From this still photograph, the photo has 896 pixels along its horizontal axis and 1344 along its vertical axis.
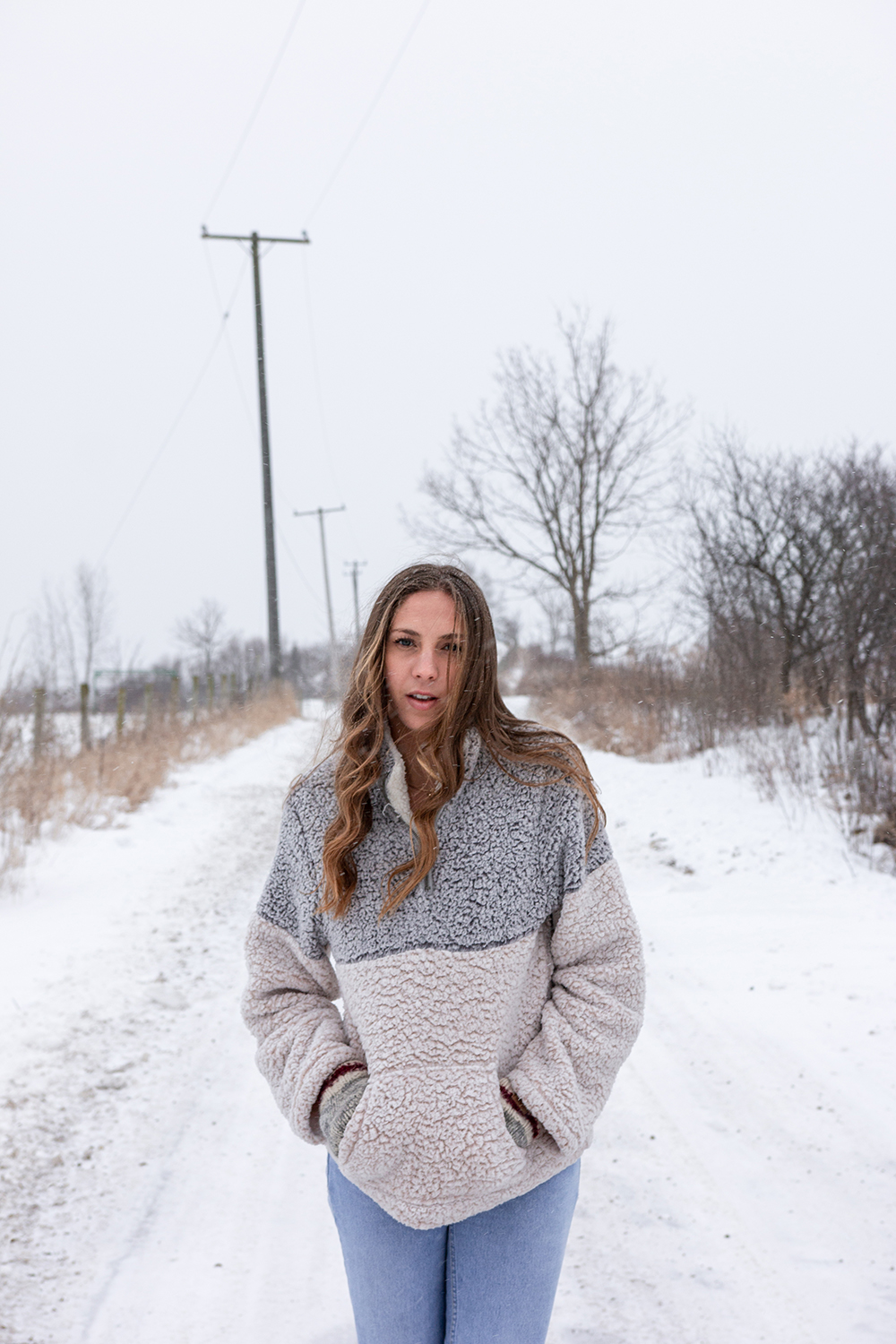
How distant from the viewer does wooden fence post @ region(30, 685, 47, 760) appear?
8.35 metres

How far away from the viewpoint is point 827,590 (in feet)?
29.0

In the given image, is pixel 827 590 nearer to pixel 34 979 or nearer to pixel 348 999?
pixel 34 979

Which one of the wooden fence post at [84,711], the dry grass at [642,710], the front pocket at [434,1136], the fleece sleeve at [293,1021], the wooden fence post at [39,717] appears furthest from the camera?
the wooden fence post at [84,711]

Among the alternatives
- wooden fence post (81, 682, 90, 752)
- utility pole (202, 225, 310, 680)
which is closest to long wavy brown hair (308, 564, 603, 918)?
wooden fence post (81, 682, 90, 752)

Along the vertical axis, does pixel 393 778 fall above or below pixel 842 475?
below

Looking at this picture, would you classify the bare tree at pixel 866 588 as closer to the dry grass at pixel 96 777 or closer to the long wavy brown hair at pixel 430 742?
the long wavy brown hair at pixel 430 742

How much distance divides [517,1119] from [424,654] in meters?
0.74

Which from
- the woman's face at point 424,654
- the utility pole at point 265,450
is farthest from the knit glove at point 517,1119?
the utility pole at point 265,450

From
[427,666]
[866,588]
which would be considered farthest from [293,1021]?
[866,588]

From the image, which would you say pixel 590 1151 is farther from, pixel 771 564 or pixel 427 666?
pixel 771 564

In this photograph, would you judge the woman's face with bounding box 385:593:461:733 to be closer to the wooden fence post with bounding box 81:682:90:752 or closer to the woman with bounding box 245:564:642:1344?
the woman with bounding box 245:564:642:1344

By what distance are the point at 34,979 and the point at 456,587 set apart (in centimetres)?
398

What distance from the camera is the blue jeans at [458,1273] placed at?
142 cm

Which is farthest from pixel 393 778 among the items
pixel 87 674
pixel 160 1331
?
pixel 87 674
